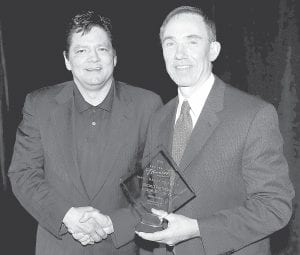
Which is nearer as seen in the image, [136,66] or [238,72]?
[238,72]

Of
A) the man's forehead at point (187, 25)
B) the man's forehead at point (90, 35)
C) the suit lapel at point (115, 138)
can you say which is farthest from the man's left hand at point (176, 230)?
the man's forehead at point (90, 35)

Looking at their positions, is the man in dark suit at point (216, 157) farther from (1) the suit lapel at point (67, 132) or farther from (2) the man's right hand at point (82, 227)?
(1) the suit lapel at point (67, 132)

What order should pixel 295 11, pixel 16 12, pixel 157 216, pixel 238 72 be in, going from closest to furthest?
pixel 157 216, pixel 295 11, pixel 238 72, pixel 16 12

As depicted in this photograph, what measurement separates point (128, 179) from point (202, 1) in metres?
1.94

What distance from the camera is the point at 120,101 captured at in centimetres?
239

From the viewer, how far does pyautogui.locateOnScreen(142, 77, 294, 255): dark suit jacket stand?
1743 mm

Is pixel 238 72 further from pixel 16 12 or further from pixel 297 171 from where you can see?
pixel 16 12

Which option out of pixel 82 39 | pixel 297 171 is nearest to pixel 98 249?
pixel 82 39

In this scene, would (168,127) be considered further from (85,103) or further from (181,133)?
(85,103)

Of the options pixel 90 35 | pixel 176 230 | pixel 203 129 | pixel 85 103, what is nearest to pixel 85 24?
pixel 90 35

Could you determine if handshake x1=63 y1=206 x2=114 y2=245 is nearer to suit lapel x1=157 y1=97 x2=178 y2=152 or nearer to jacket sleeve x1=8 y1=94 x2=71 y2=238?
jacket sleeve x1=8 y1=94 x2=71 y2=238

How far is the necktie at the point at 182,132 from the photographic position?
6.37 ft

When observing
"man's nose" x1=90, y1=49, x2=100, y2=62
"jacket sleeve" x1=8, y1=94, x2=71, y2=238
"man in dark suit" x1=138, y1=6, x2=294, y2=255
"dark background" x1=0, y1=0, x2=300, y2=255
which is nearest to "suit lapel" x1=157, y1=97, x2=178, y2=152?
"man in dark suit" x1=138, y1=6, x2=294, y2=255

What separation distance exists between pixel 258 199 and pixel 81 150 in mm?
955
